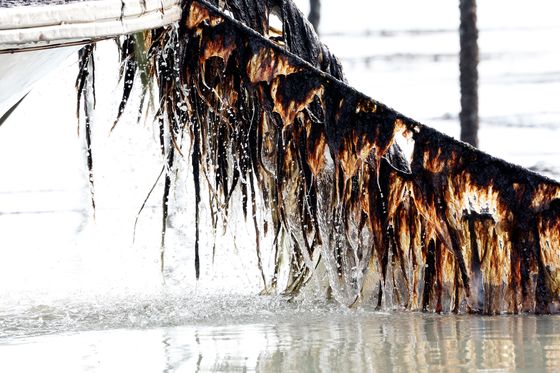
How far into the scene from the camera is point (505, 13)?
2208cm

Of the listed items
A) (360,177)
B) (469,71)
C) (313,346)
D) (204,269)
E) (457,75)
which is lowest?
(313,346)

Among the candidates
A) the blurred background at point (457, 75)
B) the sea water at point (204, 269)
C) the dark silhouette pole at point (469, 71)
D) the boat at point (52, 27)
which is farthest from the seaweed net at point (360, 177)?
the blurred background at point (457, 75)

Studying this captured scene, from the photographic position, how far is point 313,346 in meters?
3.96

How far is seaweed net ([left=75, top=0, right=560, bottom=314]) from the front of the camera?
15.2 ft

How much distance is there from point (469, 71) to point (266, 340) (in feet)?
26.4

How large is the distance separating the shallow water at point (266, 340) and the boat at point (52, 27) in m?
0.98

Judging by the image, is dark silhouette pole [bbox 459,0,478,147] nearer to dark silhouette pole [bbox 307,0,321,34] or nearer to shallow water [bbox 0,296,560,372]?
dark silhouette pole [bbox 307,0,321,34]

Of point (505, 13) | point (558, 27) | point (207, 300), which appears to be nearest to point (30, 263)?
point (207, 300)

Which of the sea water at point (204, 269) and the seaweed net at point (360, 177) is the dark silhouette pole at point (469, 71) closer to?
the sea water at point (204, 269)

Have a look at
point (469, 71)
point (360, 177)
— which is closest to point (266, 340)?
point (360, 177)

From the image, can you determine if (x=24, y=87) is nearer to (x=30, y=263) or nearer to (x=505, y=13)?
(x=30, y=263)

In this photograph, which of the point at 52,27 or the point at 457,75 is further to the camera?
the point at 457,75

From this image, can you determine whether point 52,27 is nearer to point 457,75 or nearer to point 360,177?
point 360,177

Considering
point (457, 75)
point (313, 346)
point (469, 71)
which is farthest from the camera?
point (457, 75)
